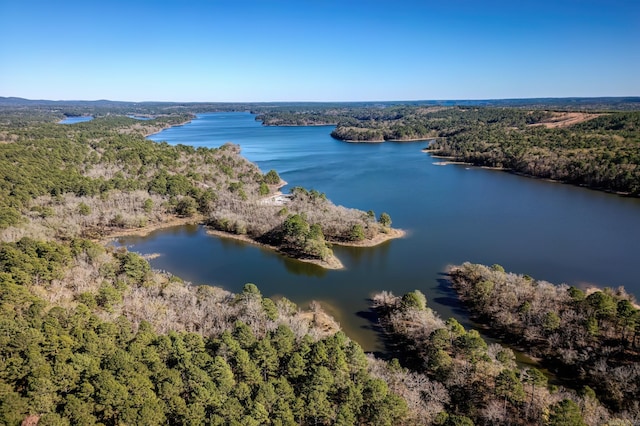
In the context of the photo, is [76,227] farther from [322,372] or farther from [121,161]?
[322,372]

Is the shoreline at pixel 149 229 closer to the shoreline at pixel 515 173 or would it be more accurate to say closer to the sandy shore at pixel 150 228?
the sandy shore at pixel 150 228

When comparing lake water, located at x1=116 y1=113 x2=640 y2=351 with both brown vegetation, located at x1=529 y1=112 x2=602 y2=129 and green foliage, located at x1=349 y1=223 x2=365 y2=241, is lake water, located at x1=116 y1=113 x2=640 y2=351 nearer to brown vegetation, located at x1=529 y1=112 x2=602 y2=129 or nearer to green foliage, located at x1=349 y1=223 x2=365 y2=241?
green foliage, located at x1=349 y1=223 x2=365 y2=241

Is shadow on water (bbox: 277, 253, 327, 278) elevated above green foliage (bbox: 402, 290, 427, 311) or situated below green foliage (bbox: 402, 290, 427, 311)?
below

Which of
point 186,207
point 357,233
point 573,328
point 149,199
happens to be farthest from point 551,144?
point 149,199

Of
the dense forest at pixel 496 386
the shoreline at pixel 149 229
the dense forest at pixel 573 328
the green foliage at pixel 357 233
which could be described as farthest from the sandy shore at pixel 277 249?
the dense forest at pixel 573 328

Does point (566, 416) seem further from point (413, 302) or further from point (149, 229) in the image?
point (149, 229)

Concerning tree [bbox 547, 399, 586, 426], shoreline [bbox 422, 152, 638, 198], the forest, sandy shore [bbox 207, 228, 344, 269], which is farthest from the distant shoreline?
shoreline [bbox 422, 152, 638, 198]

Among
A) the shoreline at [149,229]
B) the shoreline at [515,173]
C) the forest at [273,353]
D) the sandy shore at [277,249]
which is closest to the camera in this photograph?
the forest at [273,353]

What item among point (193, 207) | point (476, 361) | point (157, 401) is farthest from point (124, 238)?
point (476, 361)
